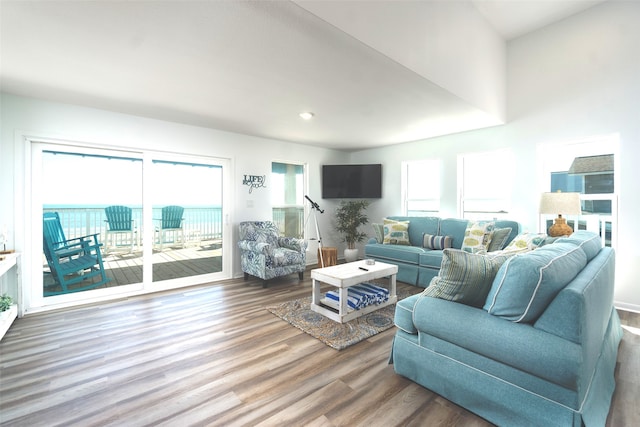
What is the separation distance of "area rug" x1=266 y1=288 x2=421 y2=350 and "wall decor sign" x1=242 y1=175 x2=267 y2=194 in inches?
89.4

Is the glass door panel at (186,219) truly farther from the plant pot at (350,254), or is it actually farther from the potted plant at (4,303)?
the plant pot at (350,254)

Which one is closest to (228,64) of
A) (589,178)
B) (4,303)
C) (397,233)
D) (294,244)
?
(294,244)

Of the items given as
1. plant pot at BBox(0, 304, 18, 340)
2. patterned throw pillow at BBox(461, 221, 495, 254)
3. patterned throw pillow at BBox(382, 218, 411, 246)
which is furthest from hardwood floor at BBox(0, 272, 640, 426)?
patterned throw pillow at BBox(382, 218, 411, 246)

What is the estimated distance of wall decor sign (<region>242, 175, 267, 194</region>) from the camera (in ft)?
15.6

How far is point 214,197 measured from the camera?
177 inches

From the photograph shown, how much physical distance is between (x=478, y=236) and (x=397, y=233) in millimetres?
1241

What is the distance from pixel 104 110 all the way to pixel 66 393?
10.3 ft

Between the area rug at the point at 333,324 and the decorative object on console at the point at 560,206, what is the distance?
213 cm

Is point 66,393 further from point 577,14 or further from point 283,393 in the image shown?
point 577,14

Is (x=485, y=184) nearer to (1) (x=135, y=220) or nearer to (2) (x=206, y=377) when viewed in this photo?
(2) (x=206, y=377)

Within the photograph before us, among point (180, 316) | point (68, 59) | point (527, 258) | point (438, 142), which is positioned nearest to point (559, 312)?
point (527, 258)

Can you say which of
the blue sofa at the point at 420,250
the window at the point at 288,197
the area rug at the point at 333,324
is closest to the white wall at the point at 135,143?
the window at the point at 288,197

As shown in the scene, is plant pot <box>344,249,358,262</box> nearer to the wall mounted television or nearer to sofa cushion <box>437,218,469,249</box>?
the wall mounted television

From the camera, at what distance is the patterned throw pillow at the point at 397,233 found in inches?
186
